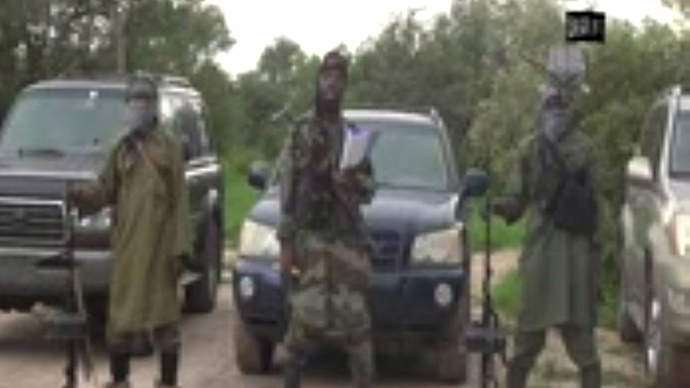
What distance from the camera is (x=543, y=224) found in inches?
301

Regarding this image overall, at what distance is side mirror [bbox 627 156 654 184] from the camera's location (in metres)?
9.94

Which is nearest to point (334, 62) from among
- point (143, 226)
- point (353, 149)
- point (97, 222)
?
point (353, 149)

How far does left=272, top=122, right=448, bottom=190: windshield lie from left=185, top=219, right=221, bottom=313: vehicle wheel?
235cm

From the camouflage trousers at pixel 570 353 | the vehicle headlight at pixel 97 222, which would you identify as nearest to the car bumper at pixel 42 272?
the vehicle headlight at pixel 97 222

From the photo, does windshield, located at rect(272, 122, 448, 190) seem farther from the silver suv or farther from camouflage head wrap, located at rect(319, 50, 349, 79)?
camouflage head wrap, located at rect(319, 50, 349, 79)

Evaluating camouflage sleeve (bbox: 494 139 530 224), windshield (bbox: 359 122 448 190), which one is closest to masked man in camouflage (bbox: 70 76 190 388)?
camouflage sleeve (bbox: 494 139 530 224)

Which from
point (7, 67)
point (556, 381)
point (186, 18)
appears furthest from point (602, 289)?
point (186, 18)

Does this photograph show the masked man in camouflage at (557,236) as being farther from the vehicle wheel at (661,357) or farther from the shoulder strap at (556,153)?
the vehicle wheel at (661,357)

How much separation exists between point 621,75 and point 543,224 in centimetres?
918

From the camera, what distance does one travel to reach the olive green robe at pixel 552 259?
25.0 ft

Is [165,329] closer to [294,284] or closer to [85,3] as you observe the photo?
[294,284]

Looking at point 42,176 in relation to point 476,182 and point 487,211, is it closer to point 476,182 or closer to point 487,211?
point 476,182

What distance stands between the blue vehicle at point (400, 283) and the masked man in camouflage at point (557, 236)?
1638 mm

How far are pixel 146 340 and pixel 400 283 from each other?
6.06 ft
